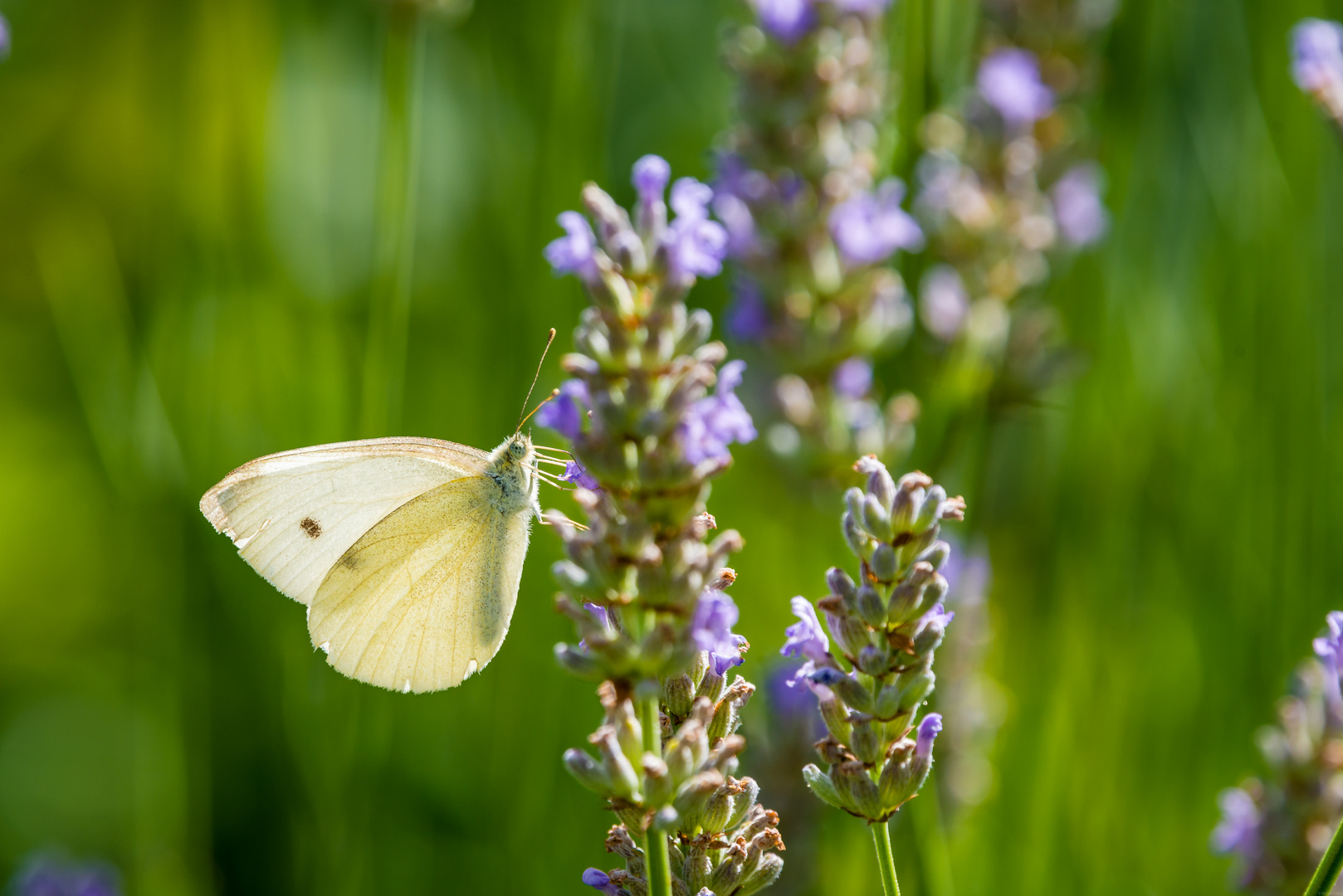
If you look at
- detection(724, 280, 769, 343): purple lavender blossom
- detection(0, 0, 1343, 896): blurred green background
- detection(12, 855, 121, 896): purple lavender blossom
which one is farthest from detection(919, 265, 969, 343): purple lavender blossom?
detection(12, 855, 121, 896): purple lavender blossom

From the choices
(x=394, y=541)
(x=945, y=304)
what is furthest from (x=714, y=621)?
(x=945, y=304)

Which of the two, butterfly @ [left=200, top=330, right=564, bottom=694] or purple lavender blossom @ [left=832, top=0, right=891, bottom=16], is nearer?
butterfly @ [left=200, top=330, right=564, bottom=694]

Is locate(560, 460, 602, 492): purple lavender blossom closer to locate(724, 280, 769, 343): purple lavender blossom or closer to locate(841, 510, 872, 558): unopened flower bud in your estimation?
locate(841, 510, 872, 558): unopened flower bud

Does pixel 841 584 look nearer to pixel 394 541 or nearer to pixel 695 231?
pixel 695 231

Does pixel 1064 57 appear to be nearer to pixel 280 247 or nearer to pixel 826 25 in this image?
pixel 826 25

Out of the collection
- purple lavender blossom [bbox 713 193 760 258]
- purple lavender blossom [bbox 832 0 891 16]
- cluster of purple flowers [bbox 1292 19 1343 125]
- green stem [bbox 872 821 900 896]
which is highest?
purple lavender blossom [bbox 832 0 891 16]

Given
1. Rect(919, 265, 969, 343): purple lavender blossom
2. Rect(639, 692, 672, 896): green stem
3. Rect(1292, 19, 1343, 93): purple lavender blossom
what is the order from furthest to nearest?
Rect(919, 265, 969, 343): purple lavender blossom, Rect(1292, 19, 1343, 93): purple lavender blossom, Rect(639, 692, 672, 896): green stem

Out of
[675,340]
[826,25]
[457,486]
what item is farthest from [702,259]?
[826,25]
